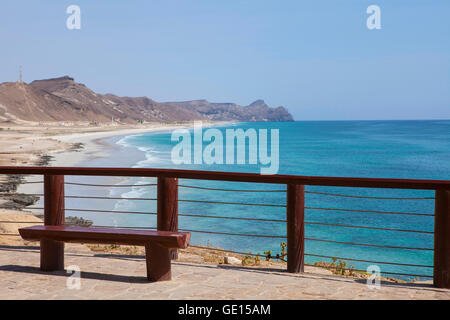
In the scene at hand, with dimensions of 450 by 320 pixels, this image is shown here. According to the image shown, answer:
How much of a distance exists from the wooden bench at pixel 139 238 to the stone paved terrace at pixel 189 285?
0.19 meters

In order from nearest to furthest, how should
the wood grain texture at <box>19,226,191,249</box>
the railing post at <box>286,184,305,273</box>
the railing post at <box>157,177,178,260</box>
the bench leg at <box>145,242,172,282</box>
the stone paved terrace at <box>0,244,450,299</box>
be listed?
the stone paved terrace at <box>0,244,450,299</box> → the wood grain texture at <box>19,226,191,249</box> → the bench leg at <box>145,242,172,282</box> → the railing post at <box>286,184,305,273</box> → the railing post at <box>157,177,178,260</box>

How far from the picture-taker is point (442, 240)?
5082 mm

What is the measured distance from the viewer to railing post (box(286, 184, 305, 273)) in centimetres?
560

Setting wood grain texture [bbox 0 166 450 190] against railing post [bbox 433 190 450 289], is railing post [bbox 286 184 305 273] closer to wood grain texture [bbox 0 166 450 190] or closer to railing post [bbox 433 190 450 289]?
wood grain texture [bbox 0 166 450 190]

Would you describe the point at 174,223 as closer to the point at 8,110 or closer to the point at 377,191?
the point at 377,191

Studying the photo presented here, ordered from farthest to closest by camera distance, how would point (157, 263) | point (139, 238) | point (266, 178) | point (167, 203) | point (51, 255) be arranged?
1. point (167, 203)
2. point (51, 255)
3. point (266, 178)
4. point (157, 263)
5. point (139, 238)

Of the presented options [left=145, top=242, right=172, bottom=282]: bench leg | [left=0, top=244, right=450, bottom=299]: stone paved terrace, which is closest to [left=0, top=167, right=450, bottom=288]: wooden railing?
[left=0, top=244, right=450, bottom=299]: stone paved terrace

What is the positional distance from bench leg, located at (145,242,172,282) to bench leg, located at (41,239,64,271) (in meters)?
1.22

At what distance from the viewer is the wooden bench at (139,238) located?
198 inches

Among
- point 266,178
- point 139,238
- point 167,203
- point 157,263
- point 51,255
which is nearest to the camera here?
point 139,238

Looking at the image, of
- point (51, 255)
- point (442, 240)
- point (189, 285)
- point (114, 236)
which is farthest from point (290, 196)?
point (51, 255)

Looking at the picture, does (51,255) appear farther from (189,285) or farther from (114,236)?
(189,285)

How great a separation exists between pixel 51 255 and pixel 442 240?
436cm
